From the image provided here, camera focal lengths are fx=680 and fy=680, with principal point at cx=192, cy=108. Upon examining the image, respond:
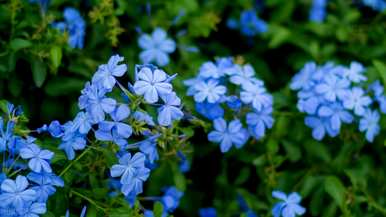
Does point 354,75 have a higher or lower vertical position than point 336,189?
higher

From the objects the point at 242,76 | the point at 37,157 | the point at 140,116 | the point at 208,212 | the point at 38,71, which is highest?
the point at 242,76

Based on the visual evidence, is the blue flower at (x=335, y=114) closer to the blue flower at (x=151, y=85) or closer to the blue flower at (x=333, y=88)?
the blue flower at (x=333, y=88)

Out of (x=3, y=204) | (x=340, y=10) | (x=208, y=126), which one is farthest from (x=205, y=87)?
(x=340, y=10)

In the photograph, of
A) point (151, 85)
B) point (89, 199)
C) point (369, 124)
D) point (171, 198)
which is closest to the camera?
point (151, 85)

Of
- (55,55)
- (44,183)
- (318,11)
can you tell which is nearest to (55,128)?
(44,183)

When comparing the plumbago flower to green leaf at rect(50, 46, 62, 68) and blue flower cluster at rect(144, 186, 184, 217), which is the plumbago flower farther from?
green leaf at rect(50, 46, 62, 68)

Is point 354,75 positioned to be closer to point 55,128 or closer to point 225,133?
point 225,133
